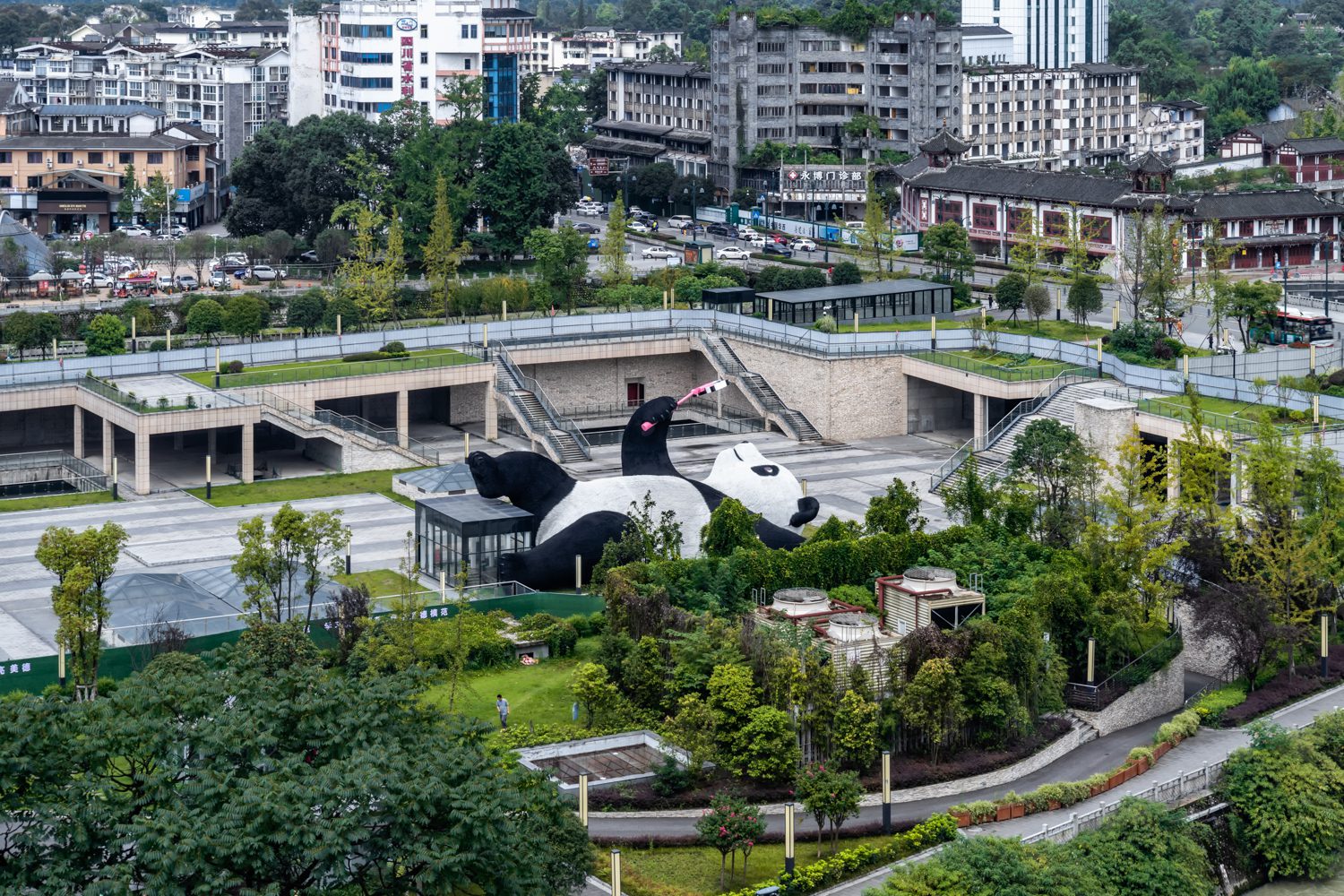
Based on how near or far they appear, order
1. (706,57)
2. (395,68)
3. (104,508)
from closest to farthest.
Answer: (104,508)
(395,68)
(706,57)

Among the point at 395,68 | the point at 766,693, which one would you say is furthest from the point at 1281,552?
the point at 395,68

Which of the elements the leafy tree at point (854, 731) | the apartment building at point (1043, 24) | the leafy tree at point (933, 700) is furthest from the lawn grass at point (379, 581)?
the apartment building at point (1043, 24)

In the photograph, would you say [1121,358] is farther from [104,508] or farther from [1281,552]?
[104,508]

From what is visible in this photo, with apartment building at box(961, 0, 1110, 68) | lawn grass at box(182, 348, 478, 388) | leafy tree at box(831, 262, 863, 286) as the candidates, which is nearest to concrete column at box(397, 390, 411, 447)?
lawn grass at box(182, 348, 478, 388)

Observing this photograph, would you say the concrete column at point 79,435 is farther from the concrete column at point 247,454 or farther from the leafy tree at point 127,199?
the leafy tree at point 127,199

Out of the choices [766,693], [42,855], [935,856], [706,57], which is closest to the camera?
[42,855]

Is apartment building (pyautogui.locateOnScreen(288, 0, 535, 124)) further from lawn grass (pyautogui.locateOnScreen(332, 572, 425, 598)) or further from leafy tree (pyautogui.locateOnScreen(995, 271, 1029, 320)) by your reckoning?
lawn grass (pyautogui.locateOnScreen(332, 572, 425, 598))
